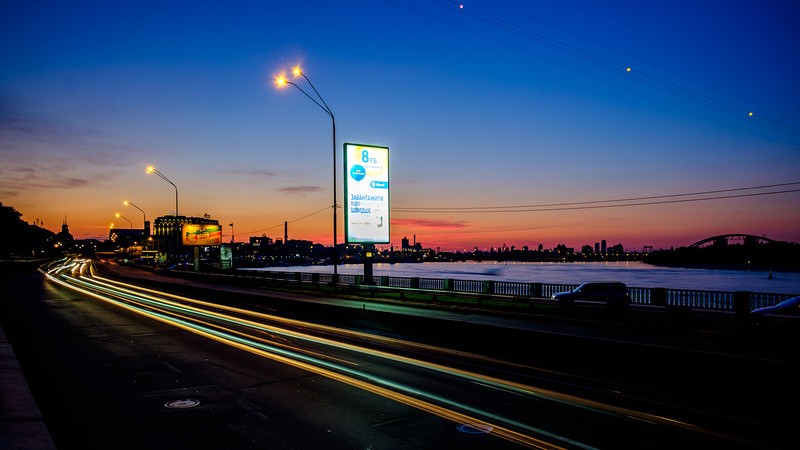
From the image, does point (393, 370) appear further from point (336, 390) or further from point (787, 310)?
point (787, 310)

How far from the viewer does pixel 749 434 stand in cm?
735

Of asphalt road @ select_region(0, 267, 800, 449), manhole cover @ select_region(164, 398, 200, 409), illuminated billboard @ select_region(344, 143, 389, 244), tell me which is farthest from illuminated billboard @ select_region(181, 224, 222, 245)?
manhole cover @ select_region(164, 398, 200, 409)

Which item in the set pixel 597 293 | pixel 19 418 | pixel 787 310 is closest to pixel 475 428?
pixel 19 418

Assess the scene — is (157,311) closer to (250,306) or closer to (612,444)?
(250,306)

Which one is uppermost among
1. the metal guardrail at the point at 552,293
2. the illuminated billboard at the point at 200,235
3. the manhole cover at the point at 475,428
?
the illuminated billboard at the point at 200,235

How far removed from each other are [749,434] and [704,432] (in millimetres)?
587

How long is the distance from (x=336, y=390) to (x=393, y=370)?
2.10 metres

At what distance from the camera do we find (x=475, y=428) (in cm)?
743

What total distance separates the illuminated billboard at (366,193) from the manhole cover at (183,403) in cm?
2874

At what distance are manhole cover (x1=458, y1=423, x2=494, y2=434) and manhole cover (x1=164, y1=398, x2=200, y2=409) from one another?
14.4ft

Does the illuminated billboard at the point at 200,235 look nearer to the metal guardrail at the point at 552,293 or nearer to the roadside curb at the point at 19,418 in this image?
the metal guardrail at the point at 552,293

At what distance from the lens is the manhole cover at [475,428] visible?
23.9 feet

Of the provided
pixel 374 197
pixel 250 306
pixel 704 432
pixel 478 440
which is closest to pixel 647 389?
pixel 704 432

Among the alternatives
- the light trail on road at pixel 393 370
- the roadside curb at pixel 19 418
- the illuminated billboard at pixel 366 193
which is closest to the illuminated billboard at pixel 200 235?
the illuminated billboard at pixel 366 193
